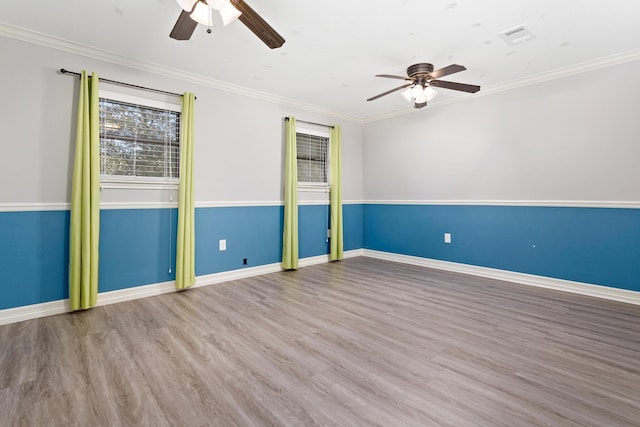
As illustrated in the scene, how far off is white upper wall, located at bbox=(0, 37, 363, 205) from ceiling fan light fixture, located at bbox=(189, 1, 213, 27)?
181 cm

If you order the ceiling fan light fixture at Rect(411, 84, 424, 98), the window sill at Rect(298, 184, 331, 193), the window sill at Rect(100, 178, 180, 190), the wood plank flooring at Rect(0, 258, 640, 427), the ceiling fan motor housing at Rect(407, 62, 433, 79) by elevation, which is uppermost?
the ceiling fan motor housing at Rect(407, 62, 433, 79)

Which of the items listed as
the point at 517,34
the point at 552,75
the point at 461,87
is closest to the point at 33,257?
the point at 461,87

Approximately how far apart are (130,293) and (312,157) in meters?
3.15

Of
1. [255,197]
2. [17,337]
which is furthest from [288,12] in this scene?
[17,337]

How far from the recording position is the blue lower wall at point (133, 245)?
8.86ft

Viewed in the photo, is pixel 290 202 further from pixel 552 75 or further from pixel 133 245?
pixel 552 75

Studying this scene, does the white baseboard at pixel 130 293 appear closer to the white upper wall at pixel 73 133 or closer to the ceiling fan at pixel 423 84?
the white upper wall at pixel 73 133

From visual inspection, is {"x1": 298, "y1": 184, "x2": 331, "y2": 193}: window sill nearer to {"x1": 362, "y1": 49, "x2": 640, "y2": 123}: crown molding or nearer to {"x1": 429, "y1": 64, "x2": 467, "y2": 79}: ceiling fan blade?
{"x1": 362, "y1": 49, "x2": 640, "y2": 123}: crown molding

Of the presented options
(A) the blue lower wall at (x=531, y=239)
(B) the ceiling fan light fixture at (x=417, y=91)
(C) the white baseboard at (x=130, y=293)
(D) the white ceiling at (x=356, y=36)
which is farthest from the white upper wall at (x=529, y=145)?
(C) the white baseboard at (x=130, y=293)

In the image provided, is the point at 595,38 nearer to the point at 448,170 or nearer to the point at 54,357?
the point at 448,170

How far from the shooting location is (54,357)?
205cm

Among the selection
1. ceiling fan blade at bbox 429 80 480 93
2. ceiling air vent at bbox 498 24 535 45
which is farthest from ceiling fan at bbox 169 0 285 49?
ceiling air vent at bbox 498 24 535 45

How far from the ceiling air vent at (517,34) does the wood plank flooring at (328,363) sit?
8.32 feet

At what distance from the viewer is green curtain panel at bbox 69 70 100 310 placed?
283 centimetres
